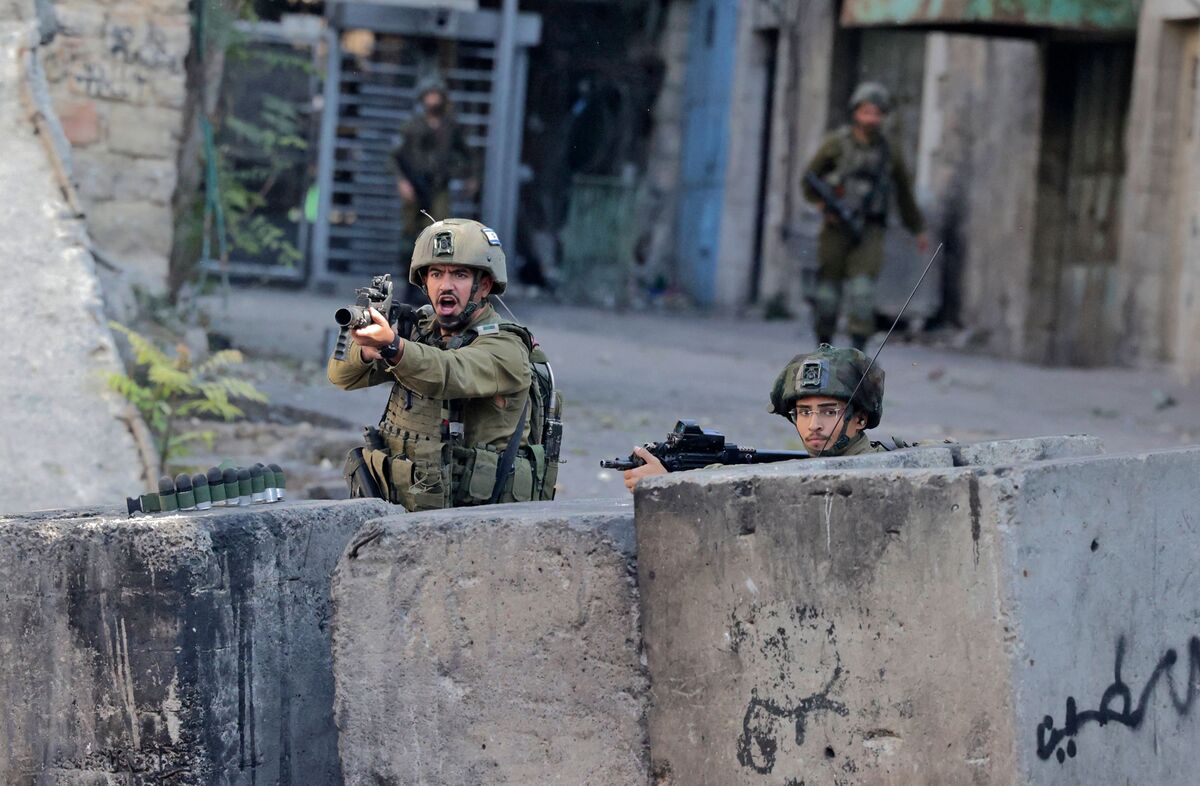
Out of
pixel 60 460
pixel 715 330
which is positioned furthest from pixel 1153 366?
pixel 60 460

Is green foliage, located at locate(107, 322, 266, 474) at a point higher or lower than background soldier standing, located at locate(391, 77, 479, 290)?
lower

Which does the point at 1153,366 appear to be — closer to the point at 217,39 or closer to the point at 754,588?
the point at 217,39

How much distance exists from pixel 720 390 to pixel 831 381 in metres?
6.56

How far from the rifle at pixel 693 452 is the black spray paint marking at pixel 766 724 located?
0.99 metres

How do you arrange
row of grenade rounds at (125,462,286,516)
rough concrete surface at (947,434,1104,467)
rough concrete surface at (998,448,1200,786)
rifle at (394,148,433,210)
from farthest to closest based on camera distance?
rifle at (394,148,433,210), row of grenade rounds at (125,462,286,516), rough concrete surface at (947,434,1104,467), rough concrete surface at (998,448,1200,786)

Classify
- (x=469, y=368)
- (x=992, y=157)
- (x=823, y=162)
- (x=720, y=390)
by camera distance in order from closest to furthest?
(x=469, y=368) < (x=823, y=162) < (x=720, y=390) < (x=992, y=157)

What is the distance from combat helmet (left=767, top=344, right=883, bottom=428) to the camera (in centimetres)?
425

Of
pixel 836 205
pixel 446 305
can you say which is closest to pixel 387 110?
pixel 836 205

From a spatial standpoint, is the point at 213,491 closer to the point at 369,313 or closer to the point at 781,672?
the point at 369,313

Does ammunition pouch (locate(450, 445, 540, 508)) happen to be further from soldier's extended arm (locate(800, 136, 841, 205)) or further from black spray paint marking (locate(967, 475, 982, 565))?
soldier's extended arm (locate(800, 136, 841, 205))

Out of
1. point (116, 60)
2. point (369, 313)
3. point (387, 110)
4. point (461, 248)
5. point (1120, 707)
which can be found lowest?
point (1120, 707)

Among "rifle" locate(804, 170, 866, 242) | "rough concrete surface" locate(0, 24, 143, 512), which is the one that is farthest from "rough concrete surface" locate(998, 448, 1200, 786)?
A: "rifle" locate(804, 170, 866, 242)

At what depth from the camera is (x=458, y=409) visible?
4.46 metres

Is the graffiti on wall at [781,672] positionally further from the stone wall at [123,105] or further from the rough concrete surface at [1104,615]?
the stone wall at [123,105]
